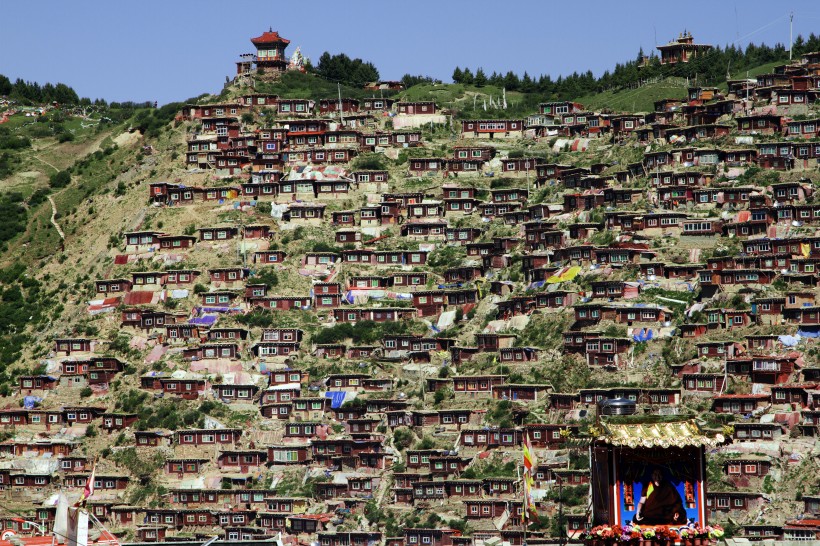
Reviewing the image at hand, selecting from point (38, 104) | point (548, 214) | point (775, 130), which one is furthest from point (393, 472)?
point (38, 104)

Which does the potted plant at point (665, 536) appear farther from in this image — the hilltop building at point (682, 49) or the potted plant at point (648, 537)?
the hilltop building at point (682, 49)

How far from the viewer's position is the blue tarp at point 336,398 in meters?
108

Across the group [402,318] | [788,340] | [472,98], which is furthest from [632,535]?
[472,98]

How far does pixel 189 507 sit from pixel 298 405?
10.0 metres

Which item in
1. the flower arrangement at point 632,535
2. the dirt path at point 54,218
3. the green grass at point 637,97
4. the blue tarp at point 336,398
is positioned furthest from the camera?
the green grass at point 637,97

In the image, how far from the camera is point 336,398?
108562 mm

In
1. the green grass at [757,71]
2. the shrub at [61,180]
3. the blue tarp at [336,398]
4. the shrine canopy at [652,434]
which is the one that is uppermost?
the green grass at [757,71]

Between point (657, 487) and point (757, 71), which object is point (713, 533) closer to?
point (657, 487)

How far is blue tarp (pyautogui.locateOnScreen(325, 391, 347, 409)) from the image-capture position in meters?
108

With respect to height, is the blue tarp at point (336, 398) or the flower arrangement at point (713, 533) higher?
the flower arrangement at point (713, 533)

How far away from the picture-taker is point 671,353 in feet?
338

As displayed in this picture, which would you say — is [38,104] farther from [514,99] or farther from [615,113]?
[615,113]

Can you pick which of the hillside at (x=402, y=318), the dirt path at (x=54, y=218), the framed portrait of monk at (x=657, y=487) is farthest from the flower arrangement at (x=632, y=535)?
the dirt path at (x=54, y=218)

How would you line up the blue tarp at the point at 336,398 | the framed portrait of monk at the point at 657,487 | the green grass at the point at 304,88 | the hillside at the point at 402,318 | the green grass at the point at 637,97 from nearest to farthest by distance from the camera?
1. the framed portrait of monk at the point at 657,487
2. the hillside at the point at 402,318
3. the blue tarp at the point at 336,398
4. the green grass at the point at 637,97
5. the green grass at the point at 304,88
